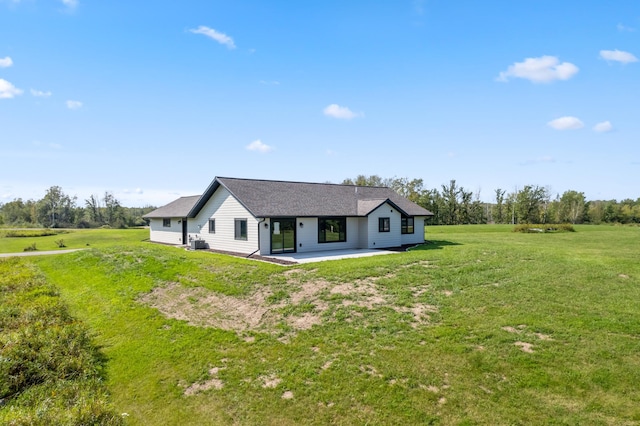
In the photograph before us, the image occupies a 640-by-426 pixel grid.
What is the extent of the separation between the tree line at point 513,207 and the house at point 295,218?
31097mm

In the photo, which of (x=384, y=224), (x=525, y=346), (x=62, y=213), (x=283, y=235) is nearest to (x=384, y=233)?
(x=384, y=224)

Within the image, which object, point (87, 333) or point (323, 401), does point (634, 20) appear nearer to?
point (323, 401)

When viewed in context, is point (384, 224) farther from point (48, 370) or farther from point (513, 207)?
point (513, 207)

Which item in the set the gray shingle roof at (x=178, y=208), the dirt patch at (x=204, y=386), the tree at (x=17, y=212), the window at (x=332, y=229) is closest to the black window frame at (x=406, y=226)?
the window at (x=332, y=229)

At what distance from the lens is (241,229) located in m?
19.8

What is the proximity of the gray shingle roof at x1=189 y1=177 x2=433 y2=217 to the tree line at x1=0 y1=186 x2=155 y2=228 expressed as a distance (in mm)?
49556

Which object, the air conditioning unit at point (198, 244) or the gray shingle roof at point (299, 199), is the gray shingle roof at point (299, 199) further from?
the air conditioning unit at point (198, 244)

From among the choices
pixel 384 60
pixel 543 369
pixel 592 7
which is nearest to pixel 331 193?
pixel 384 60

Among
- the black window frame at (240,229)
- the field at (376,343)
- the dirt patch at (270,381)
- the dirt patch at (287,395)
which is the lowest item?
the dirt patch at (287,395)

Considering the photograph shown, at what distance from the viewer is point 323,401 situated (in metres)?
6.23

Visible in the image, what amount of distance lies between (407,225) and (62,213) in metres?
70.4

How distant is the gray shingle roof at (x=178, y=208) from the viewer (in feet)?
87.8

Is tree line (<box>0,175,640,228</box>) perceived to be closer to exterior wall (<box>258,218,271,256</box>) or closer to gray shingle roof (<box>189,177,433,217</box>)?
gray shingle roof (<box>189,177,433,217</box>)

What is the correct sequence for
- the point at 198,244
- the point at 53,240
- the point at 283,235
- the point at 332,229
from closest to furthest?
the point at 283,235 → the point at 332,229 → the point at 198,244 → the point at 53,240
